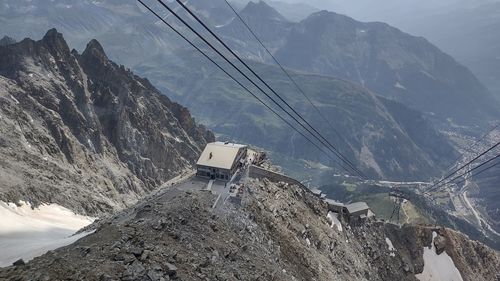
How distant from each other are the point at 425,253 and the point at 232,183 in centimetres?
5681

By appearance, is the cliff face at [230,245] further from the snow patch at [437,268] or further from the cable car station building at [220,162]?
the snow patch at [437,268]

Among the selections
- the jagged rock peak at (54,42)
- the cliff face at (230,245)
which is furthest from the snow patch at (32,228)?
the jagged rock peak at (54,42)

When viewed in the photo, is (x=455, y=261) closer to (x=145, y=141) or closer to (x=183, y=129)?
(x=145, y=141)

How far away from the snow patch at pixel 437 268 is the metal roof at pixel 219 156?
51.3 meters

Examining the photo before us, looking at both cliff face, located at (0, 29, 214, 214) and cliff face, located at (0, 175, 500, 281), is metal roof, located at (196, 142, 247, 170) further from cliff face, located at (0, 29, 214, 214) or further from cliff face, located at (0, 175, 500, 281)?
cliff face, located at (0, 29, 214, 214)

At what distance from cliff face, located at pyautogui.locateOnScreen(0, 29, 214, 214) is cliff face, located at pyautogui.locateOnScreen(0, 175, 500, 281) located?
123 ft

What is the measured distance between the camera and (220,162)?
64312 mm

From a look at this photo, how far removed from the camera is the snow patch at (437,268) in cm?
9454

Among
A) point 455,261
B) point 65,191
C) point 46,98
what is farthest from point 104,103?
point 455,261

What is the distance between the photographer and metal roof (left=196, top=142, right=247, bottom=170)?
63844mm

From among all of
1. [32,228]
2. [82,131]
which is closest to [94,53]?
[82,131]

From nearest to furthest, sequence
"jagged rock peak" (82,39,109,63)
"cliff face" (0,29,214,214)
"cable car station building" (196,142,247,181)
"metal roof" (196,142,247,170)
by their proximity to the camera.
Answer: "cable car station building" (196,142,247,181) → "metal roof" (196,142,247,170) → "cliff face" (0,29,214,214) → "jagged rock peak" (82,39,109,63)

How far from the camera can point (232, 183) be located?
202 feet

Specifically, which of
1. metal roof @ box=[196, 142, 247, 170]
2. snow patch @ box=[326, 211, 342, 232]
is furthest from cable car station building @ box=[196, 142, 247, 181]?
snow patch @ box=[326, 211, 342, 232]
